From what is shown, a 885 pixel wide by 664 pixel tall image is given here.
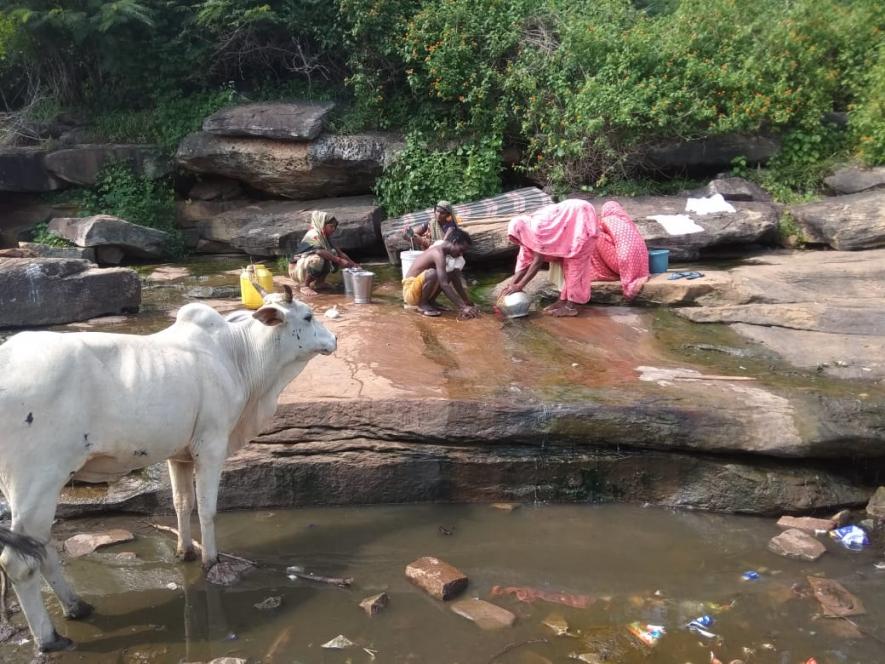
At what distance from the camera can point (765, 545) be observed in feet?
17.8

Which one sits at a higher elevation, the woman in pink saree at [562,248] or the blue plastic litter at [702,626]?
the woman in pink saree at [562,248]

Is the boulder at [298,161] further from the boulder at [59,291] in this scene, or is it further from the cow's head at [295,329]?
the cow's head at [295,329]

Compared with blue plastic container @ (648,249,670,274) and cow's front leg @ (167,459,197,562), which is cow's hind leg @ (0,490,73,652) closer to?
cow's front leg @ (167,459,197,562)

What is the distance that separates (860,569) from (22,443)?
198 inches

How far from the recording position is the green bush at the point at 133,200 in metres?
Answer: 13.8

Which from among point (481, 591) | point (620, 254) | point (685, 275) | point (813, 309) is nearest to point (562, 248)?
point (620, 254)

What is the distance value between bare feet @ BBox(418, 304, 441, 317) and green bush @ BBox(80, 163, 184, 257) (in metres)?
6.19

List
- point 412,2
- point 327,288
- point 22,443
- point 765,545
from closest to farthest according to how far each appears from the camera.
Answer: point 22,443 → point 765,545 → point 327,288 → point 412,2

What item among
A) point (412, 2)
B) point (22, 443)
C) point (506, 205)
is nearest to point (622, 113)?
point (506, 205)

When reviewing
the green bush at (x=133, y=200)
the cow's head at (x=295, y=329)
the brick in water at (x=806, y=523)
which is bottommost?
the brick in water at (x=806, y=523)

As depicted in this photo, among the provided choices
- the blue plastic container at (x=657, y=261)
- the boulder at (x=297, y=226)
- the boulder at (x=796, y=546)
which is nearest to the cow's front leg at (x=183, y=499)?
the boulder at (x=796, y=546)

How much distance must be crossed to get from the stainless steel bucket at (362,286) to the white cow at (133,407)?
4.28 meters

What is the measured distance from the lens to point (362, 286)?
9570 mm

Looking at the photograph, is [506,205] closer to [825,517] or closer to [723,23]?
[723,23]
